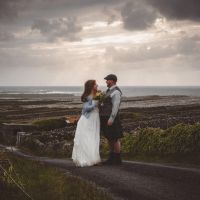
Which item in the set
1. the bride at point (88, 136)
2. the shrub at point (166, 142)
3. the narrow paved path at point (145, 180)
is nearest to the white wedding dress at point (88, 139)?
the bride at point (88, 136)

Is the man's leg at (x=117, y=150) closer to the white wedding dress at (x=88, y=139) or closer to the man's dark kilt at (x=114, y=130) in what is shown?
the man's dark kilt at (x=114, y=130)

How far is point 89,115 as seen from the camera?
11.6m

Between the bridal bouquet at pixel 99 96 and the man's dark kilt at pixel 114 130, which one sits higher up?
the bridal bouquet at pixel 99 96

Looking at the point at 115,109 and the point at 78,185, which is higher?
the point at 115,109

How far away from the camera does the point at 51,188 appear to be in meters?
9.14

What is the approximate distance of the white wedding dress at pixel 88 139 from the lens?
38.0 feet

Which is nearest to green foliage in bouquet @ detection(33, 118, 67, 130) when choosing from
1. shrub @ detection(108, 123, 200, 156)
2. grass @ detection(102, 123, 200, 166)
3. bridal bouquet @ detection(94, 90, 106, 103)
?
shrub @ detection(108, 123, 200, 156)

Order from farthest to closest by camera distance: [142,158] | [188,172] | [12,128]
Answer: [12,128], [142,158], [188,172]

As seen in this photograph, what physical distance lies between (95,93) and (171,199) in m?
4.79

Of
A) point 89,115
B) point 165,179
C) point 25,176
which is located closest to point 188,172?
point 165,179

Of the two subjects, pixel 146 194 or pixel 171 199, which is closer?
pixel 171 199

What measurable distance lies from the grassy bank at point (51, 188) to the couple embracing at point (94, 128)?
0.94 m

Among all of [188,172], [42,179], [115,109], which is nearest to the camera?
[188,172]

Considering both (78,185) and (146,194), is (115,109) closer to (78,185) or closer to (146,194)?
(78,185)
